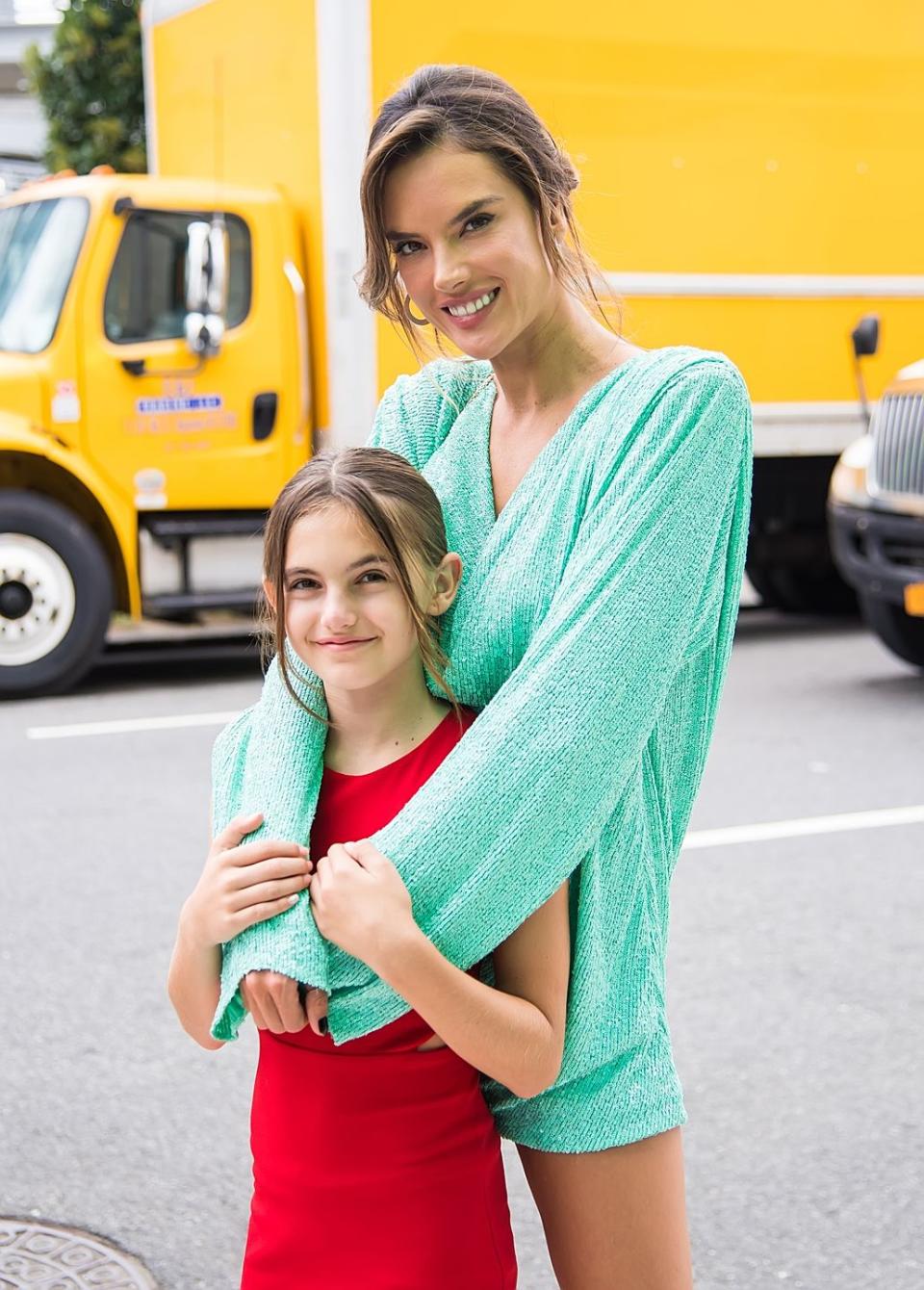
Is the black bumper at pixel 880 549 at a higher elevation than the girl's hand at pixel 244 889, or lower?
lower

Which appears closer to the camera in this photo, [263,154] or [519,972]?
[519,972]

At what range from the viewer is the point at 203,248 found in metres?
8.10

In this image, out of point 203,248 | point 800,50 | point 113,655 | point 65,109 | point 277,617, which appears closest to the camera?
point 277,617

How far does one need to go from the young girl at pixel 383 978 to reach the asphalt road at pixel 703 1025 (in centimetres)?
135

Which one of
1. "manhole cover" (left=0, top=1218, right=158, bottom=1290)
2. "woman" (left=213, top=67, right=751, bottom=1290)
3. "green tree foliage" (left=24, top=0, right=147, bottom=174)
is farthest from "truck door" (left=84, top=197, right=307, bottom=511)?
"woman" (left=213, top=67, right=751, bottom=1290)

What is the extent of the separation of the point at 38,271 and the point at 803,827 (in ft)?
16.3

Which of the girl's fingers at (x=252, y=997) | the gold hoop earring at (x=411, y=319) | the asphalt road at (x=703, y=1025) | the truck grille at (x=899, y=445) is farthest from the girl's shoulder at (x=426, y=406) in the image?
the truck grille at (x=899, y=445)

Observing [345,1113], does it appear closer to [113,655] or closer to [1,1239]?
[1,1239]

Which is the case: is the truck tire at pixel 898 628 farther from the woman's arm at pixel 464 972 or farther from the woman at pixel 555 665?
the woman's arm at pixel 464 972

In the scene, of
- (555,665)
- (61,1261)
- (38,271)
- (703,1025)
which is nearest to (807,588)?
(38,271)

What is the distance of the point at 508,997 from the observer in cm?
157

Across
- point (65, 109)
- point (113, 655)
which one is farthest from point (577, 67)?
point (65, 109)

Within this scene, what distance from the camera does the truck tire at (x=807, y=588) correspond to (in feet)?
36.4

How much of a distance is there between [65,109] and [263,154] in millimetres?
5976
